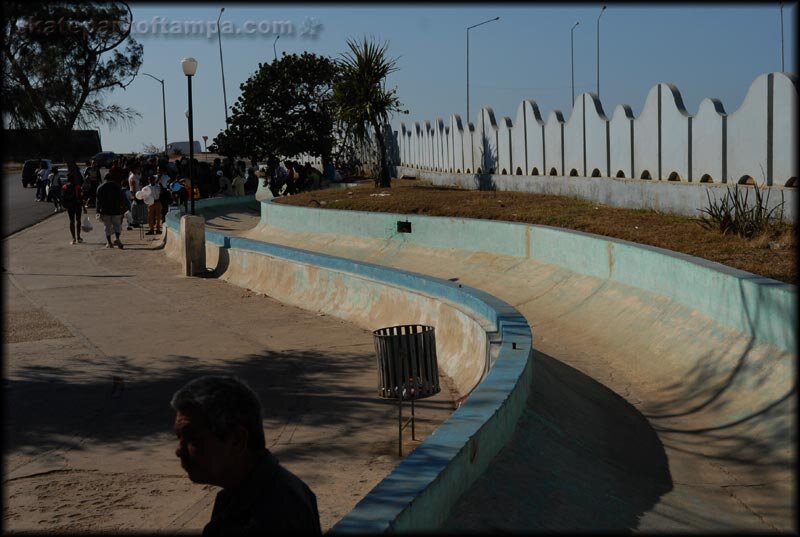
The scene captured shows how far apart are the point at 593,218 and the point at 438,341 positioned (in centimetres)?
707

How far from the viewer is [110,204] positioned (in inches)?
993

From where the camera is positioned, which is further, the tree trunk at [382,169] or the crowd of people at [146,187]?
the tree trunk at [382,169]

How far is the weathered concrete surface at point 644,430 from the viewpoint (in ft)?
21.5

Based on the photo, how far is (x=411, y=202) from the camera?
2567 centimetres

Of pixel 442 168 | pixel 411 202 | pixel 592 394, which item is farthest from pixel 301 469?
pixel 442 168

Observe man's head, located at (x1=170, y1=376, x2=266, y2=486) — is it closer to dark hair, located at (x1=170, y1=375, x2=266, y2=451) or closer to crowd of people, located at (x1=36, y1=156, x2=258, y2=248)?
dark hair, located at (x1=170, y1=375, x2=266, y2=451)

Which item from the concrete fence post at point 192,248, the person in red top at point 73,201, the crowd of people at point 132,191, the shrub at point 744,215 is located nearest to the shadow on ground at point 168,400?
the shrub at point 744,215

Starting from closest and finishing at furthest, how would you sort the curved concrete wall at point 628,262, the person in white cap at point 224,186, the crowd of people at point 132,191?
the curved concrete wall at point 628,262 → the crowd of people at point 132,191 → the person in white cap at point 224,186

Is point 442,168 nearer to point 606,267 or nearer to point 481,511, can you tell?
point 606,267

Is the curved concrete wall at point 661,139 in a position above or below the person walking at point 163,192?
above

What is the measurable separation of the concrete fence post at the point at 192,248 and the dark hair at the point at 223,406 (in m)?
18.4

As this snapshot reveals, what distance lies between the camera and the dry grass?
1270 cm

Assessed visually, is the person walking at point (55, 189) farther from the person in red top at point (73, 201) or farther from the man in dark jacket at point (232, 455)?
the man in dark jacket at point (232, 455)

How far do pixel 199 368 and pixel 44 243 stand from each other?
732 inches
